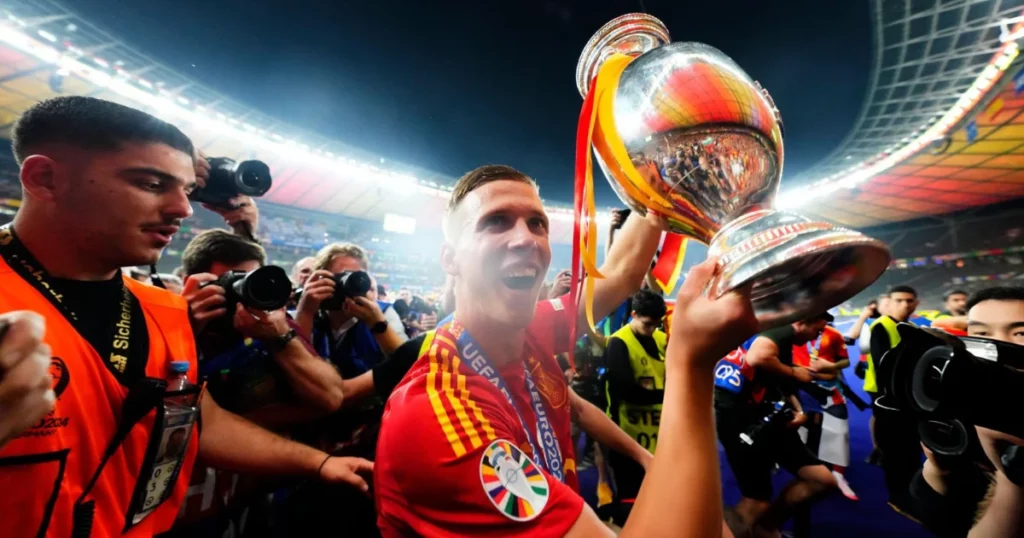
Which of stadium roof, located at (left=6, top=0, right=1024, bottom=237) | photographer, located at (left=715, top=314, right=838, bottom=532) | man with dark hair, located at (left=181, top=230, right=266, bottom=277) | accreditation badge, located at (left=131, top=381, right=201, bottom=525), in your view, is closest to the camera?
accreditation badge, located at (left=131, top=381, right=201, bottom=525)

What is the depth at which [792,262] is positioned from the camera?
590 mm

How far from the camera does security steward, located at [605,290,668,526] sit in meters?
3.27

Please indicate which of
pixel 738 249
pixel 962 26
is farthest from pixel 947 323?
pixel 962 26

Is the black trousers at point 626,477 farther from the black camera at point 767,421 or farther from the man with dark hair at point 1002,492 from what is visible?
the man with dark hair at point 1002,492

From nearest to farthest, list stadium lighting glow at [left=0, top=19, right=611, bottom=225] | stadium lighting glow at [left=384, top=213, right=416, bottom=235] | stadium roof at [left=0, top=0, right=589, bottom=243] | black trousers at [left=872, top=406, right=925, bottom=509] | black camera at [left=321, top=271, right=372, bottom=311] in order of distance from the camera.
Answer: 1. black camera at [left=321, top=271, right=372, bottom=311]
2. black trousers at [left=872, top=406, right=925, bottom=509]
3. stadium roof at [left=0, top=0, right=589, bottom=243]
4. stadium lighting glow at [left=0, top=19, right=611, bottom=225]
5. stadium lighting glow at [left=384, top=213, right=416, bottom=235]

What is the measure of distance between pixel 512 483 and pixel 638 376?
2.85 metres

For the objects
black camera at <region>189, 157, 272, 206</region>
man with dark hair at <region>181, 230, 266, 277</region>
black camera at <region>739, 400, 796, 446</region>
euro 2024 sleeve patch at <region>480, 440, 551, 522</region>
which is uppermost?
black camera at <region>189, 157, 272, 206</region>

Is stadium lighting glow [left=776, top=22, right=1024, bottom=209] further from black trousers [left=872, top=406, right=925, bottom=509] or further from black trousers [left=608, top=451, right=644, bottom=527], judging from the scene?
black trousers [left=608, top=451, right=644, bottom=527]

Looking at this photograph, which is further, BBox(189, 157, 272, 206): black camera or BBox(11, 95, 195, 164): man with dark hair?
BBox(189, 157, 272, 206): black camera

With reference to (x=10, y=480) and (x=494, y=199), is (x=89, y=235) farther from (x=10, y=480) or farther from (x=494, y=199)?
(x=494, y=199)

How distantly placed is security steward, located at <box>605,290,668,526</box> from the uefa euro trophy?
2741mm

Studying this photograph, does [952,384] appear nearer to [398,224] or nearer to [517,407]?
[517,407]

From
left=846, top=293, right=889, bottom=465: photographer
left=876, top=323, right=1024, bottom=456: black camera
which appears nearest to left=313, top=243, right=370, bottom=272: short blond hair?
left=876, top=323, right=1024, bottom=456: black camera

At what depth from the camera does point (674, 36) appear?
307 inches
